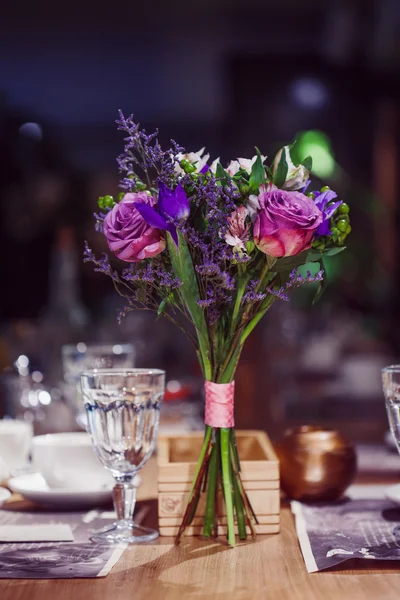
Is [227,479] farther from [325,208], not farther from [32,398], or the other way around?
[32,398]

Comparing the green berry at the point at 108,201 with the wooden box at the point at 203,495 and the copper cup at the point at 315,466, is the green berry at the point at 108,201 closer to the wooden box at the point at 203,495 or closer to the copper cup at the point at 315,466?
the wooden box at the point at 203,495

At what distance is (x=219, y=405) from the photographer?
1216 mm

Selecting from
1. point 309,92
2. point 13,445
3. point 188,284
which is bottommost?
point 13,445

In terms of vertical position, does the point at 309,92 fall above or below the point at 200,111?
below

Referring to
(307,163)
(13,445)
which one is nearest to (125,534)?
(13,445)

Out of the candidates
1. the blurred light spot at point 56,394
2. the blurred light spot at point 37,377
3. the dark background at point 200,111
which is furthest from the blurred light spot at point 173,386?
the dark background at point 200,111

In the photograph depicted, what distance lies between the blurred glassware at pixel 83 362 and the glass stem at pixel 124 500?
464 millimetres

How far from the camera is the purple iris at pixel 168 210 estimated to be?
1.11 meters

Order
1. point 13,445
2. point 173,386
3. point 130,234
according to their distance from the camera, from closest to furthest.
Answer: point 130,234 < point 13,445 < point 173,386

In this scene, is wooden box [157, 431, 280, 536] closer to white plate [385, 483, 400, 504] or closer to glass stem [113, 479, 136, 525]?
glass stem [113, 479, 136, 525]

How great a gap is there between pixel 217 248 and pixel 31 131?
7218mm

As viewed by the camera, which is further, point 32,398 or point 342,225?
point 32,398

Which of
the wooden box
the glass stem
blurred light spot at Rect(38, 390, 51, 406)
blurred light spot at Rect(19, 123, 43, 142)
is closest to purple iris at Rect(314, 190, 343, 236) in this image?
the wooden box

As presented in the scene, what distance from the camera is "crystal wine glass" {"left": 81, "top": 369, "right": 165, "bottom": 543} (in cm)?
124
